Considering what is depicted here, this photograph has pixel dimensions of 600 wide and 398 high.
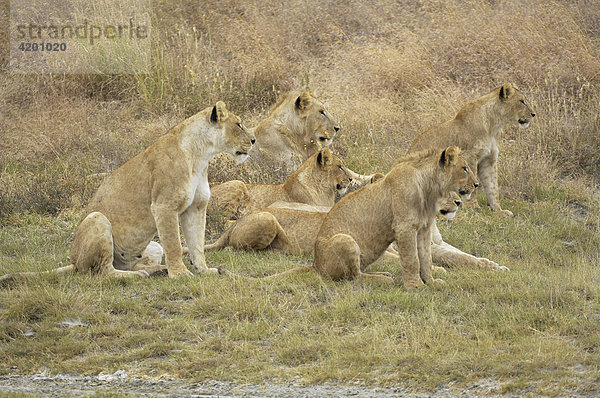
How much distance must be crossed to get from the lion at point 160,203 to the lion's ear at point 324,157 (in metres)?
2.07

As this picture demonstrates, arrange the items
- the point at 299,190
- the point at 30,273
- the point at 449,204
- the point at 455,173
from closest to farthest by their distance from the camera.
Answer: the point at 455,173 < the point at 449,204 < the point at 30,273 < the point at 299,190

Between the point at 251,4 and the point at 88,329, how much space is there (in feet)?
56.0

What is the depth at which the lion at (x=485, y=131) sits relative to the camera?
12227 mm

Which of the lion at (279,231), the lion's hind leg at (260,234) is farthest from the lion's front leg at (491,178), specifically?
the lion's hind leg at (260,234)

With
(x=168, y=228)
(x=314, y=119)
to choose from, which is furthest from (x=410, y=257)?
(x=314, y=119)

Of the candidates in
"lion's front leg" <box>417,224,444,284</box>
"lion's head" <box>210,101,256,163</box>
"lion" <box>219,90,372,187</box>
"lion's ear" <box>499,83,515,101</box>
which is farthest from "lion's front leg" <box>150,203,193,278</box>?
"lion's ear" <box>499,83,515,101</box>

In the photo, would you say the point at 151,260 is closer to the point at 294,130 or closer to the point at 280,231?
the point at 280,231

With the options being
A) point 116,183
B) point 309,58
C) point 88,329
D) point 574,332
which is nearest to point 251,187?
point 116,183

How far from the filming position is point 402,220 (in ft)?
27.6

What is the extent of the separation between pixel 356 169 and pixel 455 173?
5352 mm

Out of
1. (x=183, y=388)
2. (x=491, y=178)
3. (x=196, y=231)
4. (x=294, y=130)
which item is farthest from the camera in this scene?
(x=294, y=130)

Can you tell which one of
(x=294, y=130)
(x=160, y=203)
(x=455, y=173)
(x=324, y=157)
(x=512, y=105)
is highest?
(x=512, y=105)

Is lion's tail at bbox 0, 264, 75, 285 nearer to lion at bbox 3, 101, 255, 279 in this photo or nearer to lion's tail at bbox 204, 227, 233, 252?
lion at bbox 3, 101, 255, 279

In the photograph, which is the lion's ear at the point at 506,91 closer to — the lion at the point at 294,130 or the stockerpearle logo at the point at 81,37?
the lion at the point at 294,130
